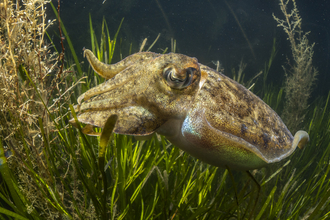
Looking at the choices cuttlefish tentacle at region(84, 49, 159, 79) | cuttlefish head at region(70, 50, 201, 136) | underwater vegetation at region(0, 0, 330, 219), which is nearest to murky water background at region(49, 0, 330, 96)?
underwater vegetation at region(0, 0, 330, 219)

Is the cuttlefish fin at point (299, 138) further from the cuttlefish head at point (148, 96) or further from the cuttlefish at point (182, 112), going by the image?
the cuttlefish head at point (148, 96)

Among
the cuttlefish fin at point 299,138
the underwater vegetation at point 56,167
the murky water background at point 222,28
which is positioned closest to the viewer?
the cuttlefish fin at point 299,138

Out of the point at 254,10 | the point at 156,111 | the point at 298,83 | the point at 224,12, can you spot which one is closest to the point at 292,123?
the point at 298,83

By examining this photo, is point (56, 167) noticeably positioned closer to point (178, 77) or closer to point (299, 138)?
point (178, 77)

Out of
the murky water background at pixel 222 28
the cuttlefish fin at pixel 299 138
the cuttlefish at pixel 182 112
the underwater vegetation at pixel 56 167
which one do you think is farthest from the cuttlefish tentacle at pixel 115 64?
the murky water background at pixel 222 28

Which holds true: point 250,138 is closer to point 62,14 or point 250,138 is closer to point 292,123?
point 292,123

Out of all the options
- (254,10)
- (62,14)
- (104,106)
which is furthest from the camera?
(254,10)

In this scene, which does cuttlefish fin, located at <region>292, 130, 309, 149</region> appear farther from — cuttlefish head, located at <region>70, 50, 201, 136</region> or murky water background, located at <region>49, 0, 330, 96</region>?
murky water background, located at <region>49, 0, 330, 96</region>

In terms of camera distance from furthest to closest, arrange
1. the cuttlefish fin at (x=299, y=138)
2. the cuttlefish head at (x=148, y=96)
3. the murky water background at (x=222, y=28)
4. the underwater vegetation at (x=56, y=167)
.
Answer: the murky water background at (x=222, y=28)
the underwater vegetation at (x=56, y=167)
the cuttlefish fin at (x=299, y=138)
the cuttlefish head at (x=148, y=96)
